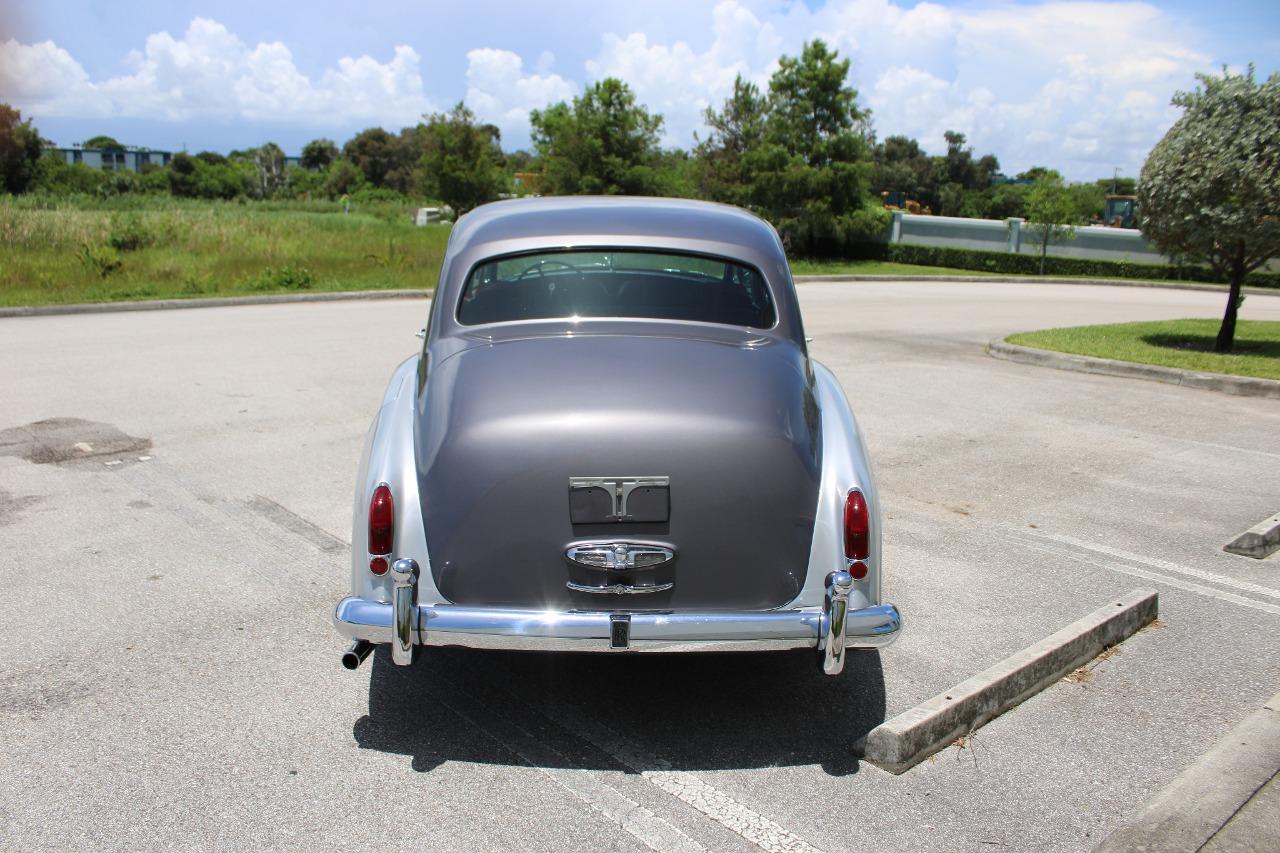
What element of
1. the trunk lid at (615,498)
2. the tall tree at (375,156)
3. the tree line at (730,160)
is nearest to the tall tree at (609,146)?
the tree line at (730,160)

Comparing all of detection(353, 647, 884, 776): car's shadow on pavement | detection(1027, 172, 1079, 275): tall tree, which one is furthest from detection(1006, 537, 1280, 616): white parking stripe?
detection(1027, 172, 1079, 275): tall tree

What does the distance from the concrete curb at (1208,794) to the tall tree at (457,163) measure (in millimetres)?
45208

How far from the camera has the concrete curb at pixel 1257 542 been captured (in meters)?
5.88

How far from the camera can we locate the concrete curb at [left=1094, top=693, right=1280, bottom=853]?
3047 mm

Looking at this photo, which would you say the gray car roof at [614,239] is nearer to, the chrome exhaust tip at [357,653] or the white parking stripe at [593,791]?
the chrome exhaust tip at [357,653]

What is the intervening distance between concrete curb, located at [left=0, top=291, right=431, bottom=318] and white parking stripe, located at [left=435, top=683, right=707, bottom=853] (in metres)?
15.2

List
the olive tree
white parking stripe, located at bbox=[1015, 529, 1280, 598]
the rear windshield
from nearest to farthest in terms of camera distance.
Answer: the rear windshield
white parking stripe, located at bbox=[1015, 529, 1280, 598]
the olive tree

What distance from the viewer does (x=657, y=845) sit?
3.05m

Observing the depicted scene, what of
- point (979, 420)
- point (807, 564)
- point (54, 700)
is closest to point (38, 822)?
point (54, 700)

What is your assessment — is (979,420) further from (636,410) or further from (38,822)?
(38,822)

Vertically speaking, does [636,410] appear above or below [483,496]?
above

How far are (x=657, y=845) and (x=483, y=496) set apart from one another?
1.22 m

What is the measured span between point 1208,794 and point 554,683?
7.54ft

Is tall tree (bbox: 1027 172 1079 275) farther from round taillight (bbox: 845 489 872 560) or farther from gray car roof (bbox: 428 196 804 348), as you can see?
round taillight (bbox: 845 489 872 560)
